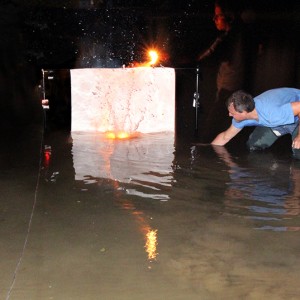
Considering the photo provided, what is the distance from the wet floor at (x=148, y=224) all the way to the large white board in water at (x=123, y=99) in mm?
920

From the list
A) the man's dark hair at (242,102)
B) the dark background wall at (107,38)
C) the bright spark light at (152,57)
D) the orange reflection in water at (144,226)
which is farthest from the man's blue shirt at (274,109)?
the dark background wall at (107,38)

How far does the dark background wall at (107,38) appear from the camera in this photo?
9602mm

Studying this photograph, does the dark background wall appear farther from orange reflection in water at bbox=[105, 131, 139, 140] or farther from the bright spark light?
orange reflection in water at bbox=[105, 131, 139, 140]

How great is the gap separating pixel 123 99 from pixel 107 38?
4.47m

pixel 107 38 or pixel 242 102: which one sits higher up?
pixel 107 38

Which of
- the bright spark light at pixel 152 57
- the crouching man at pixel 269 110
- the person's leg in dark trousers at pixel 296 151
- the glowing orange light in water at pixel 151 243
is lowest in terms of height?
the glowing orange light in water at pixel 151 243

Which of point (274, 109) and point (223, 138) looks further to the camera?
point (223, 138)

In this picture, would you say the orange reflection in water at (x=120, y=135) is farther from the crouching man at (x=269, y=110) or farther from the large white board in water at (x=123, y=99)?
the crouching man at (x=269, y=110)

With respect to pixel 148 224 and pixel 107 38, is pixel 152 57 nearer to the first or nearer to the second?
pixel 107 38

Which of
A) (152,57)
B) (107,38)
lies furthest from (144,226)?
(107,38)

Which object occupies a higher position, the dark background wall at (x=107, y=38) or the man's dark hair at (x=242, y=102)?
the dark background wall at (x=107, y=38)

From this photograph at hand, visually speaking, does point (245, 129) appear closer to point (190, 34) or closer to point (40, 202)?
point (40, 202)

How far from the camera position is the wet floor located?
7.41ft

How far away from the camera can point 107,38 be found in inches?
383
